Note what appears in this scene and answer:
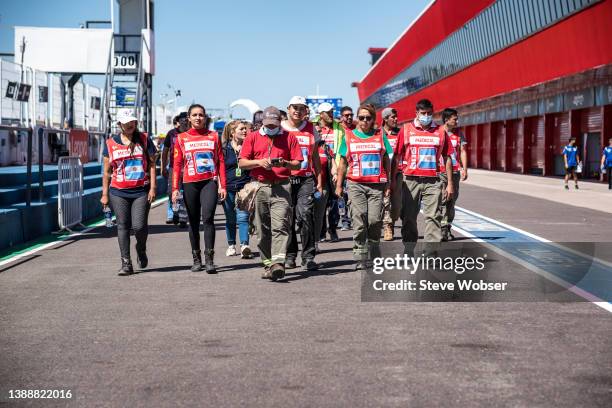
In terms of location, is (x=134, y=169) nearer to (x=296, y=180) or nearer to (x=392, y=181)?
(x=296, y=180)

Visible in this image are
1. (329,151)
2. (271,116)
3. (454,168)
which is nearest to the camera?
(271,116)

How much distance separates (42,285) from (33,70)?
2601 cm

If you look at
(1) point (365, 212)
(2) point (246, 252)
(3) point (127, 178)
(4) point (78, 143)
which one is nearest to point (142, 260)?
(3) point (127, 178)

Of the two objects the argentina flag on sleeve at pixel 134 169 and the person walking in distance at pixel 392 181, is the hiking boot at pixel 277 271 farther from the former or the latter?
the argentina flag on sleeve at pixel 134 169

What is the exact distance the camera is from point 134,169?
34.9ft

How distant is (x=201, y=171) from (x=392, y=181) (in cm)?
205

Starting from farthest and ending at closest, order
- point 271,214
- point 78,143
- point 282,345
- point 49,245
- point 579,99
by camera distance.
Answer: point 579,99
point 78,143
point 49,245
point 271,214
point 282,345

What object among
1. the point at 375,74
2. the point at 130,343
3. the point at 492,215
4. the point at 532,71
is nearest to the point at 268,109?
the point at 130,343

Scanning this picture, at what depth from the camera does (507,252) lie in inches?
475

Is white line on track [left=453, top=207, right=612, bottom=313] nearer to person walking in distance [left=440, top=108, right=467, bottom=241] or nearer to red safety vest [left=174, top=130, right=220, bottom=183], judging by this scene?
person walking in distance [left=440, top=108, right=467, bottom=241]

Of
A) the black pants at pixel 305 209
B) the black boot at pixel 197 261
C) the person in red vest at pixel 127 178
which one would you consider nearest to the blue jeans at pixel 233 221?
the black boot at pixel 197 261

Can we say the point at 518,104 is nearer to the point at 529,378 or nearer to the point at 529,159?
the point at 529,159

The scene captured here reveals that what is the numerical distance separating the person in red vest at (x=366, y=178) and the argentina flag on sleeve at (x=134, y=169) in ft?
7.34

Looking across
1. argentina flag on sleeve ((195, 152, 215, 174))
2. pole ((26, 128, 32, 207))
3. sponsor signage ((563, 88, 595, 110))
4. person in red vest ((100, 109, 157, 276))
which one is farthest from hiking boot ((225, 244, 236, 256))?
sponsor signage ((563, 88, 595, 110))
